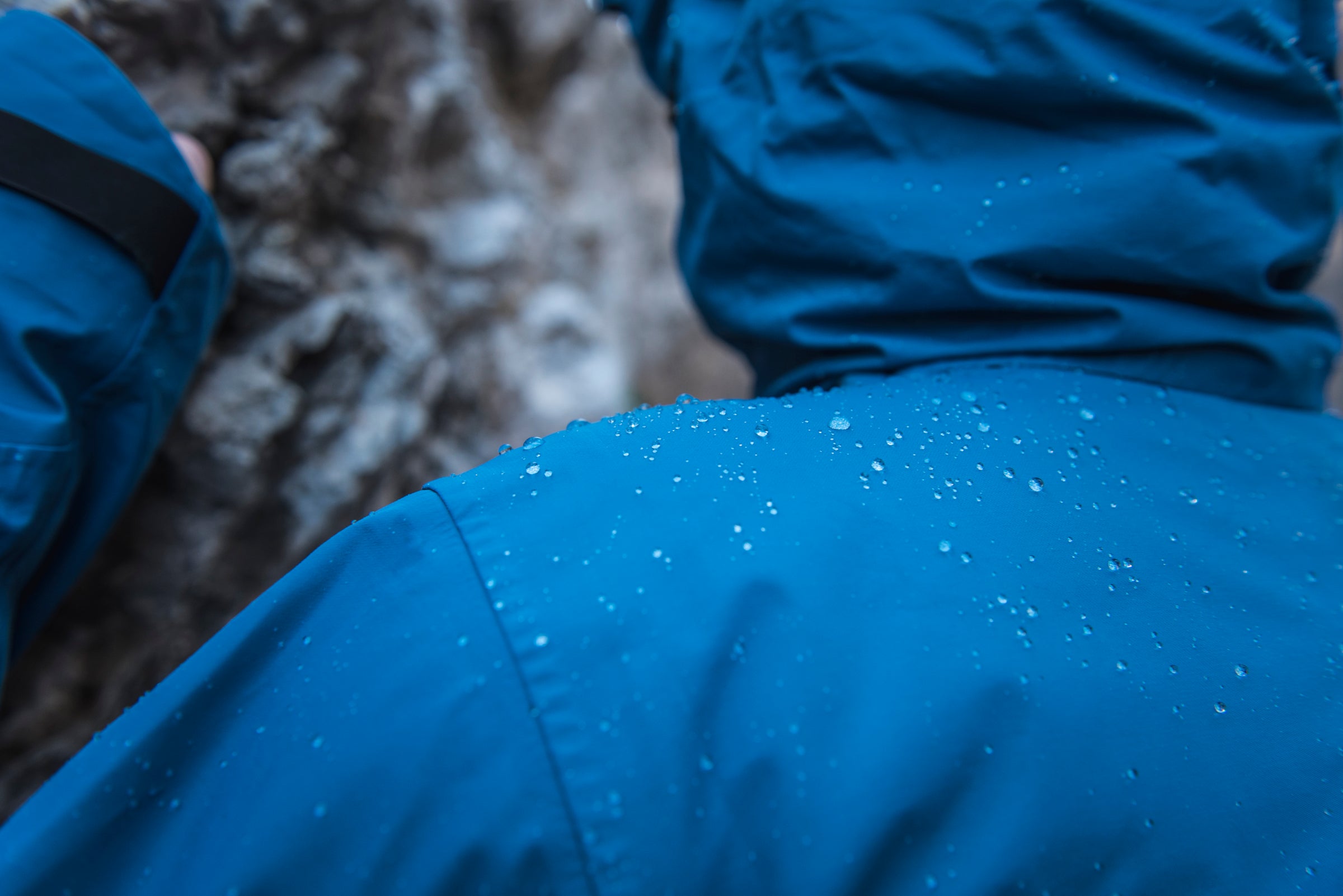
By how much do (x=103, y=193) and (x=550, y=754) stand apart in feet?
2.36

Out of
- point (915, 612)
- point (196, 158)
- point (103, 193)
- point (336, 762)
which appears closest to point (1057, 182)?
point (915, 612)

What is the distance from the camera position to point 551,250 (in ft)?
7.39

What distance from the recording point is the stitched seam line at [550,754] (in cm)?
44

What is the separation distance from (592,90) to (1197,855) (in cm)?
256

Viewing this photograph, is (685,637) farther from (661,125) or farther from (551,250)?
(661,125)

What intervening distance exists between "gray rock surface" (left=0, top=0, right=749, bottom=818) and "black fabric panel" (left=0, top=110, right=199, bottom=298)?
37cm

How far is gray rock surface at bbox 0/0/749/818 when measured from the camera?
47.1 inches

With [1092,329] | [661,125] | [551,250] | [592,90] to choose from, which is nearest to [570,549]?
[1092,329]

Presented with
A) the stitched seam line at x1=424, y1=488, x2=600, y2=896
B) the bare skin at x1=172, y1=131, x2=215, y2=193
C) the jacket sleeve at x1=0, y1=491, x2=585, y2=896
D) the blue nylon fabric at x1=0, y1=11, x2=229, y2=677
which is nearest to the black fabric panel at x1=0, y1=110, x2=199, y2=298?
the blue nylon fabric at x1=0, y1=11, x2=229, y2=677

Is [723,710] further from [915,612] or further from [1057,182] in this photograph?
[1057,182]

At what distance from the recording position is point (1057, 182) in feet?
2.28

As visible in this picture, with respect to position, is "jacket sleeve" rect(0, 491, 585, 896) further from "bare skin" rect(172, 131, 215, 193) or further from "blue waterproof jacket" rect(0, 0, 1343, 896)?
"bare skin" rect(172, 131, 215, 193)

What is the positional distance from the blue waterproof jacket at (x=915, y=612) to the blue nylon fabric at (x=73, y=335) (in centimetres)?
32

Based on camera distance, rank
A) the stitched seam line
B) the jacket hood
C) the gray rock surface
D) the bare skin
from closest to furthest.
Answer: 1. the stitched seam line
2. the jacket hood
3. the bare skin
4. the gray rock surface
